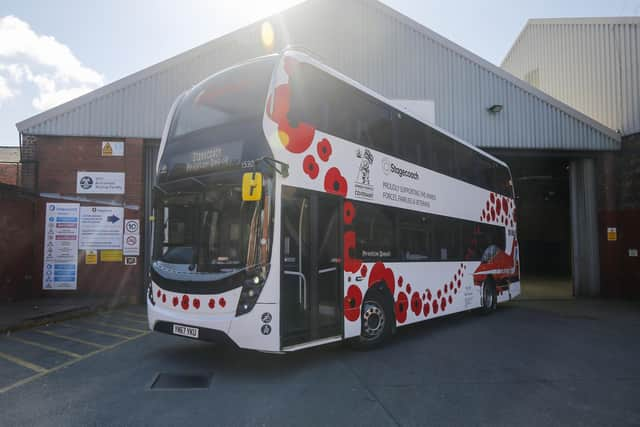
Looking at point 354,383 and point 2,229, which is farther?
point 2,229

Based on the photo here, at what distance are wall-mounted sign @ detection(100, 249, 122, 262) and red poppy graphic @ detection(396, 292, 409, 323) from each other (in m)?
8.36

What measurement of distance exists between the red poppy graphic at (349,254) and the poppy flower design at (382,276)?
432 mm

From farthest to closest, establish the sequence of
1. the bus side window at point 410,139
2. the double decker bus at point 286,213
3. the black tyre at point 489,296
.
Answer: the black tyre at point 489,296 < the bus side window at point 410,139 < the double decker bus at point 286,213

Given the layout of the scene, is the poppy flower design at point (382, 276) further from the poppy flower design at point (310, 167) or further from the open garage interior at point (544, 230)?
the open garage interior at point (544, 230)

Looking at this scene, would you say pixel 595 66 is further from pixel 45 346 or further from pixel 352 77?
pixel 45 346

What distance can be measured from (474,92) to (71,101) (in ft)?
40.5

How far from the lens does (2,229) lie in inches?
433

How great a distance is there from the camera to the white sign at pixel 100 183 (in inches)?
483

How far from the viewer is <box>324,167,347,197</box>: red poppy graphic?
20.3 feet

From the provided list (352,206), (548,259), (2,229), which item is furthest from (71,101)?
(548,259)

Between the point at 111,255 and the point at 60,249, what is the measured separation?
4.29 feet

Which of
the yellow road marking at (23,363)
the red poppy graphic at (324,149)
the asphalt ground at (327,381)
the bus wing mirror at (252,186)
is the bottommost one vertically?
the asphalt ground at (327,381)

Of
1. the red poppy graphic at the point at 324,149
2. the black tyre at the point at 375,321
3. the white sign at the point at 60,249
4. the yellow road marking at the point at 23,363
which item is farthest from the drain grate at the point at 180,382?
the white sign at the point at 60,249

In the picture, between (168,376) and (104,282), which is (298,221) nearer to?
(168,376)
